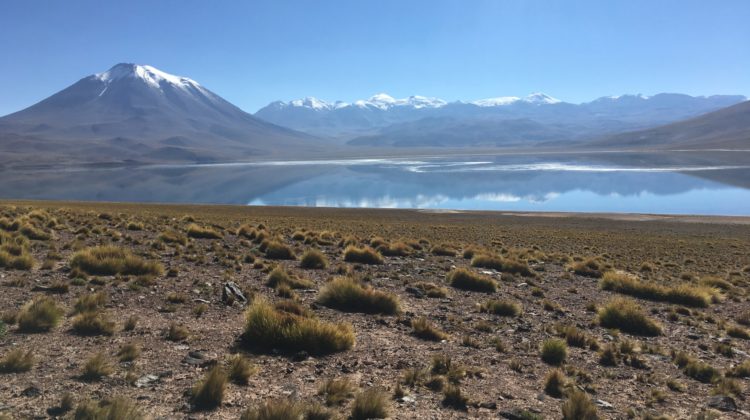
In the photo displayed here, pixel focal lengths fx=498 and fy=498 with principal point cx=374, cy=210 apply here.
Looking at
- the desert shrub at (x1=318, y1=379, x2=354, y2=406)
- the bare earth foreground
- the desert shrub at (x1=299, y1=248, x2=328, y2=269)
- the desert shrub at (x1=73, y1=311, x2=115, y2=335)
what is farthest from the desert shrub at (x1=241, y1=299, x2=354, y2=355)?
the desert shrub at (x1=299, y1=248, x2=328, y2=269)

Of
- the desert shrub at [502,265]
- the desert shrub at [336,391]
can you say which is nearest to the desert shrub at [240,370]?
the desert shrub at [336,391]

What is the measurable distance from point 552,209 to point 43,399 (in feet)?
175

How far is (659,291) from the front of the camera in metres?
10.6

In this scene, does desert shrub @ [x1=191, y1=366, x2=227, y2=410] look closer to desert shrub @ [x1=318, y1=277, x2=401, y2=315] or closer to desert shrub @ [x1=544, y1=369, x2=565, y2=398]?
desert shrub @ [x1=544, y1=369, x2=565, y2=398]

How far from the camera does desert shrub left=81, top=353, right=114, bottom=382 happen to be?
4418 millimetres

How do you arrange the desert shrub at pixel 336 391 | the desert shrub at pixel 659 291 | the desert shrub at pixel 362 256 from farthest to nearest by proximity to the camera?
the desert shrub at pixel 362 256 → the desert shrub at pixel 659 291 → the desert shrub at pixel 336 391

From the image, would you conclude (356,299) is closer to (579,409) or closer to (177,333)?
(177,333)

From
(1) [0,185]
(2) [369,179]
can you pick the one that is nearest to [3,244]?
(2) [369,179]

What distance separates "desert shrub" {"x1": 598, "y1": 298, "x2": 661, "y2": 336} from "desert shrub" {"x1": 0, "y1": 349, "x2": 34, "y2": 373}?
7.68m

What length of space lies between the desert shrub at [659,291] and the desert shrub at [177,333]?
9201 millimetres

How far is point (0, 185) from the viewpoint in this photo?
85.4 metres

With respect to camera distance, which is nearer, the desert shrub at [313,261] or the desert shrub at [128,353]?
the desert shrub at [128,353]

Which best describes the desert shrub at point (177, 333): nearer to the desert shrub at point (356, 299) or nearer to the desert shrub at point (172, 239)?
the desert shrub at point (356, 299)

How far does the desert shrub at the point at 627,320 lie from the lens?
782cm
